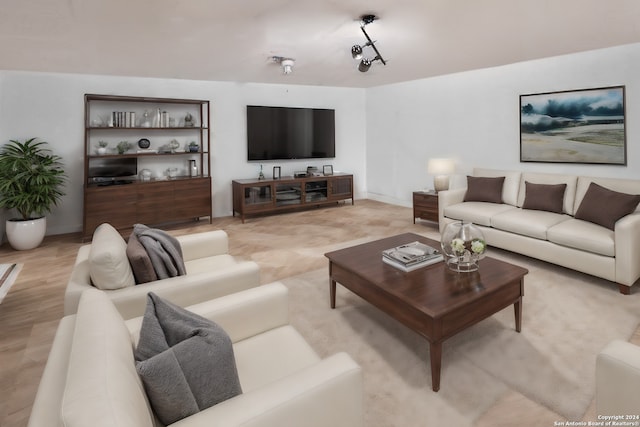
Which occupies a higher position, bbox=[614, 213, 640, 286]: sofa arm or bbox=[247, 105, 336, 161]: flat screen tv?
bbox=[247, 105, 336, 161]: flat screen tv

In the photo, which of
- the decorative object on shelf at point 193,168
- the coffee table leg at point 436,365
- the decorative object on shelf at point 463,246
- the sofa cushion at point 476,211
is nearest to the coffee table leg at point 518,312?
the decorative object on shelf at point 463,246

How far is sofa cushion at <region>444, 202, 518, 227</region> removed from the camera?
4113 millimetres

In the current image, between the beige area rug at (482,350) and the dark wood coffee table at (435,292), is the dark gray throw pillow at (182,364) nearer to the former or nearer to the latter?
the beige area rug at (482,350)

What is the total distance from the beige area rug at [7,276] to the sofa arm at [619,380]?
425cm

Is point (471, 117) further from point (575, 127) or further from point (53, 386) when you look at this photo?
point (53, 386)

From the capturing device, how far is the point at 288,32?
3287 millimetres

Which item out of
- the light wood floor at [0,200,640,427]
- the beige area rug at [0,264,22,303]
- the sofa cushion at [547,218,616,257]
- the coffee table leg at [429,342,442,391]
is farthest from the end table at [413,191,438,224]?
the beige area rug at [0,264,22,303]

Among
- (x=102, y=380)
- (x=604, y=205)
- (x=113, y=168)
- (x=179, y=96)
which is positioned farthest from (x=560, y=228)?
(x=113, y=168)

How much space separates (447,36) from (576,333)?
2.78m

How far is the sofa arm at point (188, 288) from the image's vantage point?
6.08 ft

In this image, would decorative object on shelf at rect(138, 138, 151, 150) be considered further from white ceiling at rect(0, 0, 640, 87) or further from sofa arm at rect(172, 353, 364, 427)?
sofa arm at rect(172, 353, 364, 427)

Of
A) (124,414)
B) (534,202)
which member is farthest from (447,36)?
(124,414)

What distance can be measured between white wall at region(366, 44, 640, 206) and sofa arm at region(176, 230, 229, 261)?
4119 millimetres

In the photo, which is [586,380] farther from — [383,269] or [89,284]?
[89,284]
